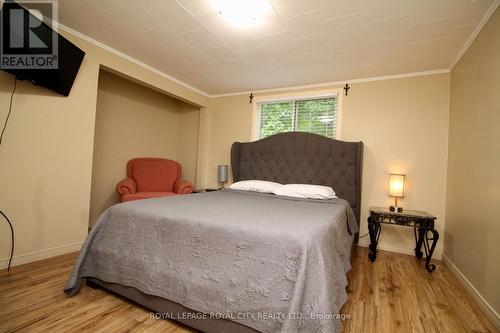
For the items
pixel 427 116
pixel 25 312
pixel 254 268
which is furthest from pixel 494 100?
pixel 25 312

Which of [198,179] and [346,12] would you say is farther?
[198,179]

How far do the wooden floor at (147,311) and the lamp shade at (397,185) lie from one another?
3.09 feet

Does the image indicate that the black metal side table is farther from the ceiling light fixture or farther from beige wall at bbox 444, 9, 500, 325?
the ceiling light fixture

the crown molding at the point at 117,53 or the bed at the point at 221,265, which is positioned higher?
the crown molding at the point at 117,53

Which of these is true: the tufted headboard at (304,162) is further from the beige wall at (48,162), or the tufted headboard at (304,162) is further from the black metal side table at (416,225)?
the beige wall at (48,162)

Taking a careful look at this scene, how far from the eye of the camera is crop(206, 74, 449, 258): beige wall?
9.43ft

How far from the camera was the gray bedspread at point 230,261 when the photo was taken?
45.0 inches

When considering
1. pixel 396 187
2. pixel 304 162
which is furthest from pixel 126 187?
pixel 396 187

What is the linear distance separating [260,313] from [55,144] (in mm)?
2560

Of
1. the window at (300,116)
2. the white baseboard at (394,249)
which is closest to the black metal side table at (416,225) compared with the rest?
the white baseboard at (394,249)

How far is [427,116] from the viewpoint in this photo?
2938mm

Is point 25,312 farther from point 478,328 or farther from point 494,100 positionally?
point 494,100

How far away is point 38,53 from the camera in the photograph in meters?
2.03
